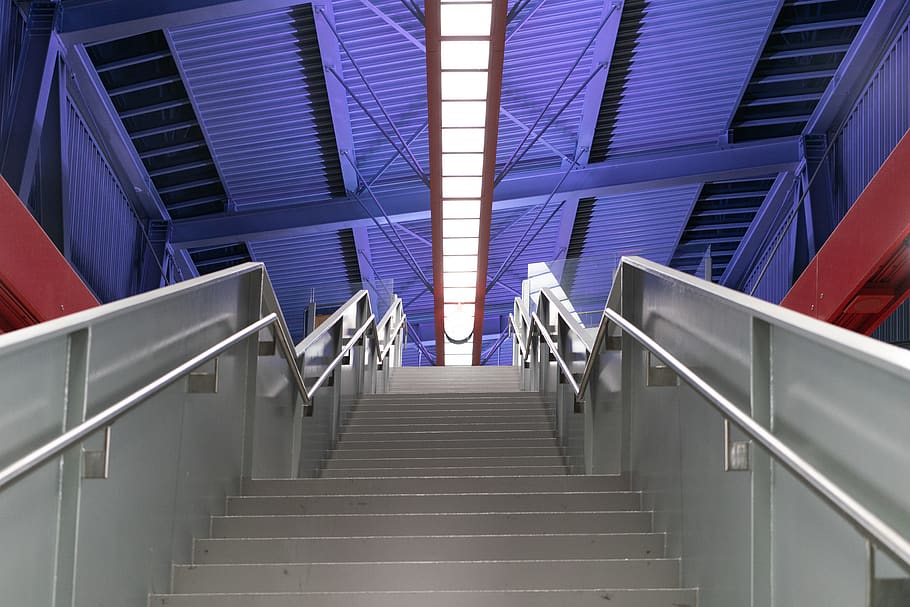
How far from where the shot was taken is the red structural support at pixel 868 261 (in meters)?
8.11

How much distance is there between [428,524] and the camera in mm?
4250

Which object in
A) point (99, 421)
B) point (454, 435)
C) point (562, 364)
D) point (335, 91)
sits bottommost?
point (99, 421)

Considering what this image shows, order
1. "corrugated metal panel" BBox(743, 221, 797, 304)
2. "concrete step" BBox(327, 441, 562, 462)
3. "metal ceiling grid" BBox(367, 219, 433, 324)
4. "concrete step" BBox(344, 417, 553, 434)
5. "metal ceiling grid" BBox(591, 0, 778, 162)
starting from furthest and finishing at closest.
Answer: "metal ceiling grid" BBox(367, 219, 433, 324)
"metal ceiling grid" BBox(591, 0, 778, 162)
"corrugated metal panel" BBox(743, 221, 797, 304)
"concrete step" BBox(344, 417, 553, 434)
"concrete step" BBox(327, 441, 562, 462)

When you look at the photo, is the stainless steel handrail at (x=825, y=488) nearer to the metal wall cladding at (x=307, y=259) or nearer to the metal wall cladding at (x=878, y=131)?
the metal wall cladding at (x=878, y=131)

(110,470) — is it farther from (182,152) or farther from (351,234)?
(351,234)

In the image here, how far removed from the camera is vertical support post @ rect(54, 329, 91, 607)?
2570 millimetres

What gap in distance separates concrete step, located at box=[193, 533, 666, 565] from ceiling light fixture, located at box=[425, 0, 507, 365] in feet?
25.2

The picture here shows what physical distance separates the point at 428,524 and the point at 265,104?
1141 centimetres

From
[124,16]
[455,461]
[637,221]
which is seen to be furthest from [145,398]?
[637,221]

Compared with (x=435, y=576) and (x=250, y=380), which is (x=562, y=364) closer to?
(x=250, y=380)

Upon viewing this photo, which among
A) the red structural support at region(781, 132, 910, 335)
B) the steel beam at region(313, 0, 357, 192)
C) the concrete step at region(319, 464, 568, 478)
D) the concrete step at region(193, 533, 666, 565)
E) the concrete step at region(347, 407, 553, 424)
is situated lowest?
the concrete step at region(193, 533, 666, 565)

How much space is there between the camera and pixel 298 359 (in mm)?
5859

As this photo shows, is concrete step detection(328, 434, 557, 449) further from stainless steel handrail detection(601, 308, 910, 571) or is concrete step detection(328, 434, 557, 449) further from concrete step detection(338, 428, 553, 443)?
stainless steel handrail detection(601, 308, 910, 571)

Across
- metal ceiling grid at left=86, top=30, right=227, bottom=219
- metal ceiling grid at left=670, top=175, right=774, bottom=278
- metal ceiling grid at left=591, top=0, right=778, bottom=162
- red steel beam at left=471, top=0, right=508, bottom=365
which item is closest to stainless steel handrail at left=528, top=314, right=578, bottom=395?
red steel beam at left=471, top=0, right=508, bottom=365
